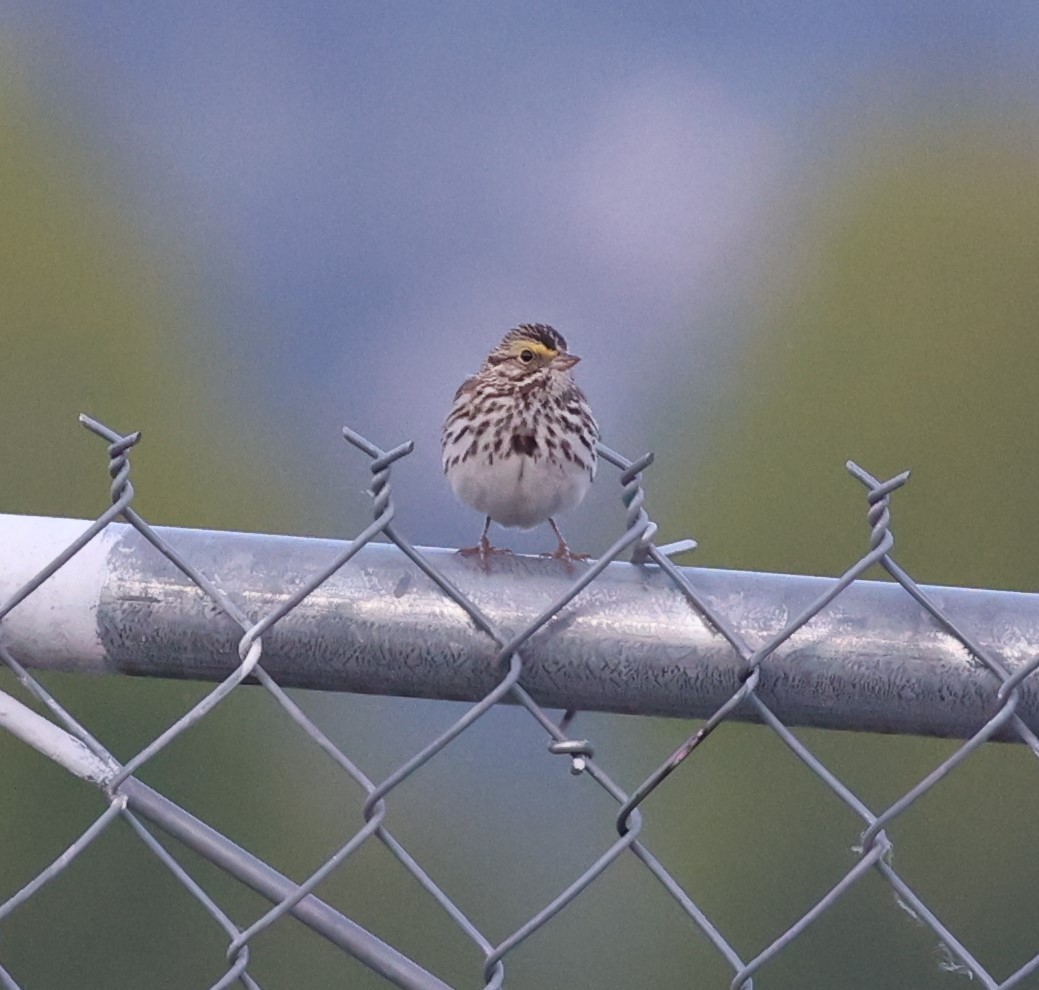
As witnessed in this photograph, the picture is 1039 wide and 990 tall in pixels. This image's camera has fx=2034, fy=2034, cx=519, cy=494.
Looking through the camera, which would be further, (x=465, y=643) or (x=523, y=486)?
(x=523, y=486)

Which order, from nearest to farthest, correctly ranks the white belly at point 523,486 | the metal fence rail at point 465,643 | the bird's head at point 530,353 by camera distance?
the metal fence rail at point 465,643
the white belly at point 523,486
the bird's head at point 530,353

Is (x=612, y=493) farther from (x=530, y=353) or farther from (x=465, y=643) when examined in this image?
(x=465, y=643)

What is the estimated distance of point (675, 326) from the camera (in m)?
32.0

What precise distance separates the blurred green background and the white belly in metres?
6.32

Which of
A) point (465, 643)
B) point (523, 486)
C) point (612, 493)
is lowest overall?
point (612, 493)

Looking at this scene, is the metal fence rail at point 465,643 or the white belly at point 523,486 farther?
the white belly at point 523,486

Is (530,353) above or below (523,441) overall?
above

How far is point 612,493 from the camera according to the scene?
67.3 feet

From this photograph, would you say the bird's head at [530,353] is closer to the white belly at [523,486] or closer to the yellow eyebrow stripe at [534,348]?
the yellow eyebrow stripe at [534,348]

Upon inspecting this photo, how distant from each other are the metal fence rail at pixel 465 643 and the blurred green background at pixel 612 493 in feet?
27.2

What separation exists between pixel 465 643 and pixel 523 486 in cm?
195

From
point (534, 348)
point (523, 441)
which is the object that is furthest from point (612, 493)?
point (523, 441)

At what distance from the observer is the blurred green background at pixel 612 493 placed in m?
17.0

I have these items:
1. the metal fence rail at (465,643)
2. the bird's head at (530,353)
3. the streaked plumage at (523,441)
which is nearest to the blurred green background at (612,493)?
the bird's head at (530,353)
